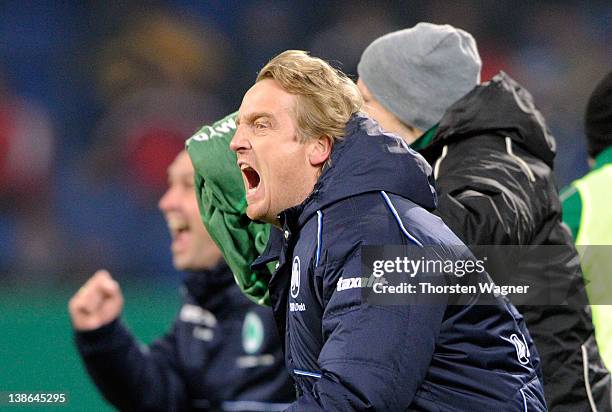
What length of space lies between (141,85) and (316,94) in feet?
23.0

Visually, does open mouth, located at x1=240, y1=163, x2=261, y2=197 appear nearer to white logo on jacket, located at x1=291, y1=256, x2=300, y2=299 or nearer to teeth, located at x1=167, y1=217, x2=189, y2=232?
white logo on jacket, located at x1=291, y1=256, x2=300, y2=299

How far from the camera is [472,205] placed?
2.96 metres

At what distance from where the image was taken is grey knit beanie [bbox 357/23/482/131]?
3564 millimetres

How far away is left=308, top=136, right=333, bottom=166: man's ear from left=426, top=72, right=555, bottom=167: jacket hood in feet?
2.74

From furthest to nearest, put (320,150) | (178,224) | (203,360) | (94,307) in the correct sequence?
(178,224), (203,360), (94,307), (320,150)

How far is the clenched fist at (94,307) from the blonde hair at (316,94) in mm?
2431

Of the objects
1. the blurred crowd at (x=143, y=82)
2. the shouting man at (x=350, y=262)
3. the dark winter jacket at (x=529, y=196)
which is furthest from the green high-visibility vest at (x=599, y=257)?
the blurred crowd at (x=143, y=82)

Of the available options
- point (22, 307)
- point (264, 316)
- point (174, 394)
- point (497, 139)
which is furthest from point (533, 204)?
point (22, 307)

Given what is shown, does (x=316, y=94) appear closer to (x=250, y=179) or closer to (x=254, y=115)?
(x=254, y=115)

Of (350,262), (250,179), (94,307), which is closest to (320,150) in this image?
(250,179)

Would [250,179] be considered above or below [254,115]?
below

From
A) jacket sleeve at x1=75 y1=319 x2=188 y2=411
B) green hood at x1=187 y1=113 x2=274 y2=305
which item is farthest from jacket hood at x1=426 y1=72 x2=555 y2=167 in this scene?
jacket sleeve at x1=75 y1=319 x2=188 y2=411

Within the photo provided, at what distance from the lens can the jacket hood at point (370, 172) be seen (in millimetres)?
2318

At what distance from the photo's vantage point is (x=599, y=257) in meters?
3.51
